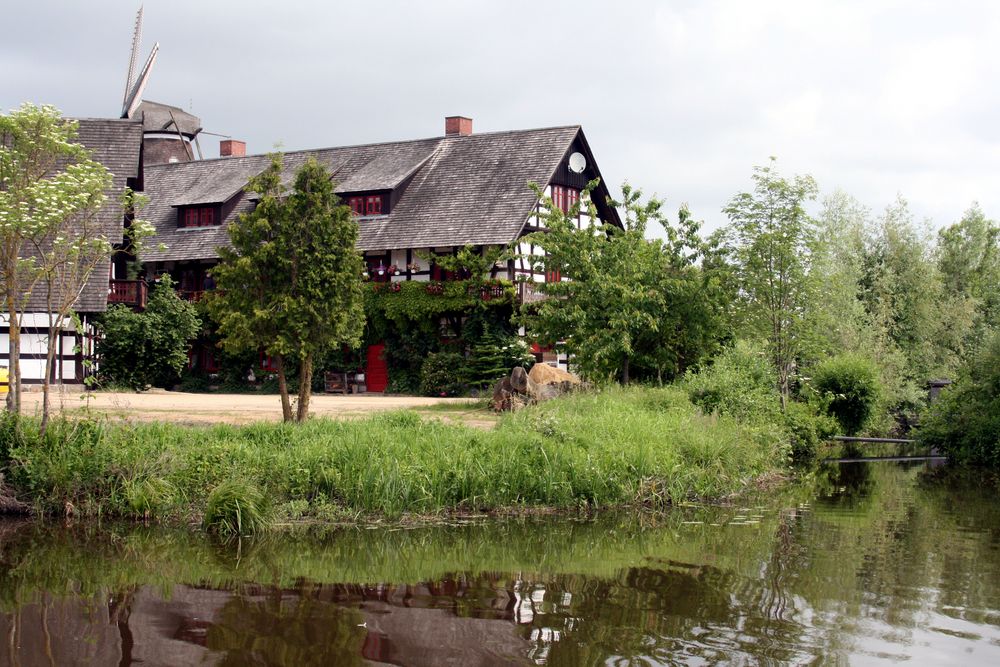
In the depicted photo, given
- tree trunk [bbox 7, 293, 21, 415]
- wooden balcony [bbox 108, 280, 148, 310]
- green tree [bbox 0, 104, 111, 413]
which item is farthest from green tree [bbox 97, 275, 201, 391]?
tree trunk [bbox 7, 293, 21, 415]

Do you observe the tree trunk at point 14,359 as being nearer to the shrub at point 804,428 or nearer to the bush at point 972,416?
the shrub at point 804,428

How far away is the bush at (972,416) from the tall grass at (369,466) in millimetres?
8355

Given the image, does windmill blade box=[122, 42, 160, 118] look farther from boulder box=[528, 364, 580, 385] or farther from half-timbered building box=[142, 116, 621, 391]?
boulder box=[528, 364, 580, 385]

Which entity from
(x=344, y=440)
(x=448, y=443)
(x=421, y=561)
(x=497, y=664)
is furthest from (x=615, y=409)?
(x=497, y=664)

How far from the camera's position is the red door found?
133 feet

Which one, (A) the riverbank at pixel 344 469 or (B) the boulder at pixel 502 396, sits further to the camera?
(B) the boulder at pixel 502 396

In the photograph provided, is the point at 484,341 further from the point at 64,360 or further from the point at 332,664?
the point at 332,664

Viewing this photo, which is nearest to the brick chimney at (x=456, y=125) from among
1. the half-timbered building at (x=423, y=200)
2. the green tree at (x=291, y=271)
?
the half-timbered building at (x=423, y=200)

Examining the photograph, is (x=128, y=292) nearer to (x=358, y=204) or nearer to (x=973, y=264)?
(x=358, y=204)

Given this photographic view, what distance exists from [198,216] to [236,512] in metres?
33.2

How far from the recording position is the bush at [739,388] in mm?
22328

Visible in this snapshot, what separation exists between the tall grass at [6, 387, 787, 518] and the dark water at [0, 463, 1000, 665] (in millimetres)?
683

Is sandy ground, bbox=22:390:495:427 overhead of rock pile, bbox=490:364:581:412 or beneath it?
beneath

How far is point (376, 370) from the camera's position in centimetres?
4075
